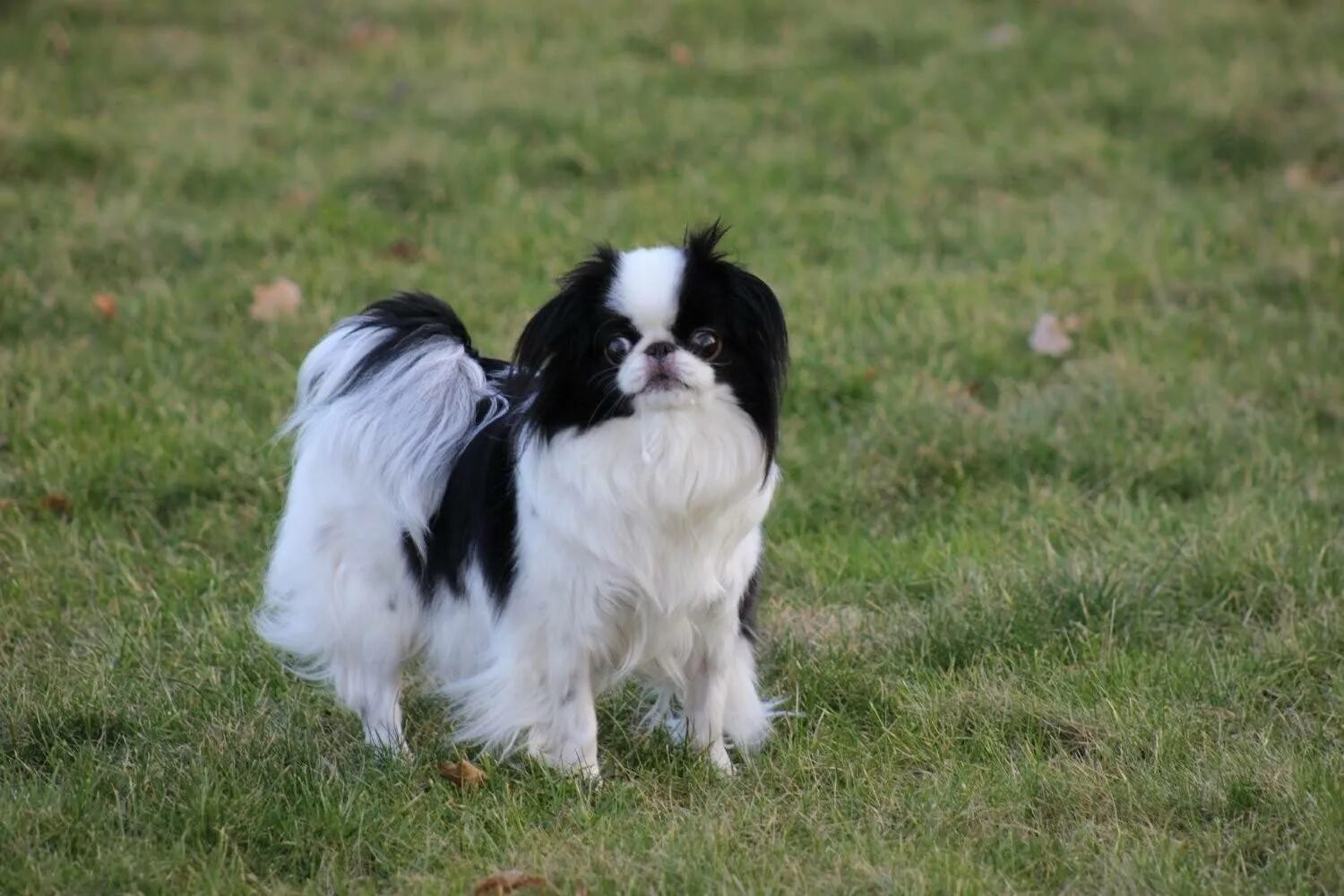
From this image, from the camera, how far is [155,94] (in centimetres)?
838

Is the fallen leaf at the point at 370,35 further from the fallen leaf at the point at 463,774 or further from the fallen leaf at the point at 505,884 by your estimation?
the fallen leaf at the point at 505,884

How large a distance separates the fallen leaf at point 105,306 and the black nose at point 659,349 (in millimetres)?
3634

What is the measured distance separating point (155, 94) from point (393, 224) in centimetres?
204

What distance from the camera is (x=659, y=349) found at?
3117mm

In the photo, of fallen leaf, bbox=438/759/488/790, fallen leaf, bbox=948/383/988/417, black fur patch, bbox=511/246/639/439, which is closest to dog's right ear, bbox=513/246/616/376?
black fur patch, bbox=511/246/639/439

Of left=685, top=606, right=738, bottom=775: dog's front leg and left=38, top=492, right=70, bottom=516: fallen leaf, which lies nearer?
left=685, top=606, right=738, bottom=775: dog's front leg

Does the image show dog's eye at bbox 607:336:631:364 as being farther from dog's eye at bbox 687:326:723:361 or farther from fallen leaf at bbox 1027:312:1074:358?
fallen leaf at bbox 1027:312:1074:358

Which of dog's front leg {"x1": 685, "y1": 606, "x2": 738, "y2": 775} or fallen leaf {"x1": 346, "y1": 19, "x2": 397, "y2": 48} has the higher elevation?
fallen leaf {"x1": 346, "y1": 19, "x2": 397, "y2": 48}

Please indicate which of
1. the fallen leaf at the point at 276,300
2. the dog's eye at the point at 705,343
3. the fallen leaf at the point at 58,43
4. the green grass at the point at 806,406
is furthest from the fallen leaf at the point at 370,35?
the dog's eye at the point at 705,343

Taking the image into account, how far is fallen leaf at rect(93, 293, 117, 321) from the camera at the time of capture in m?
6.16

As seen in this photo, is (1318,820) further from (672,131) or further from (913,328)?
(672,131)

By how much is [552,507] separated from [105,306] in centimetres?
349

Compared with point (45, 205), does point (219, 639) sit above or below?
below

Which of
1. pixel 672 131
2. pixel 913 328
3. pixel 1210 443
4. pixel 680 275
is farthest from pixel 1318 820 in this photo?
pixel 672 131
